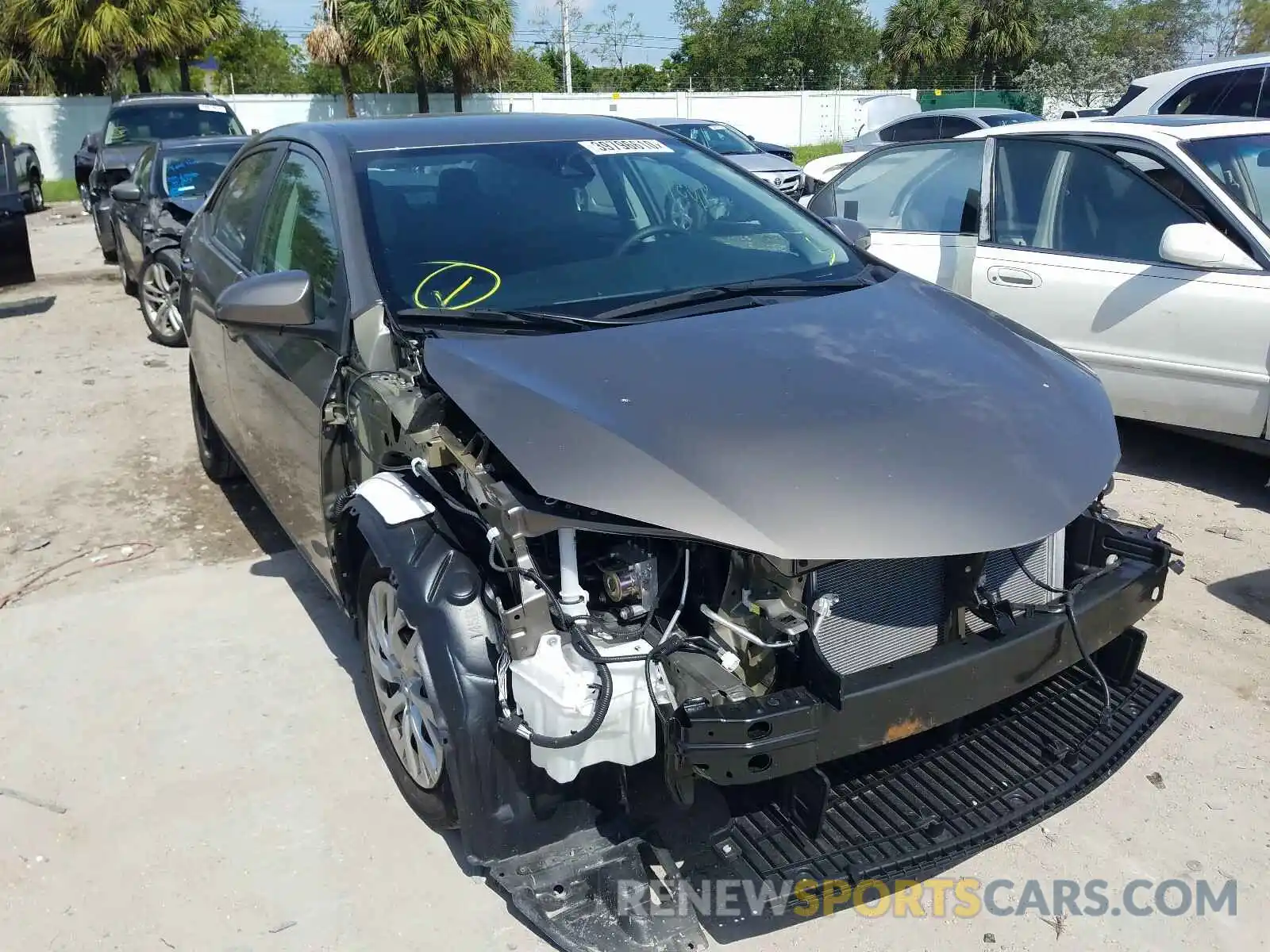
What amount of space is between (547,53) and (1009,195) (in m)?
59.0

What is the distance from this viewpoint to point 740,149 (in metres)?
16.6

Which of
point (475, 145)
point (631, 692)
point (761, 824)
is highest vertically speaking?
point (475, 145)

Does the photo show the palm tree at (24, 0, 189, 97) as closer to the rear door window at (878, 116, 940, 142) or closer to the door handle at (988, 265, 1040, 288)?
the rear door window at (878, 116, 940, 142)

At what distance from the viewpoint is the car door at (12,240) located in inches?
357

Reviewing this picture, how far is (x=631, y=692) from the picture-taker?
2.23 m

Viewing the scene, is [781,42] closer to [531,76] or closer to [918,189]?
[531,76]

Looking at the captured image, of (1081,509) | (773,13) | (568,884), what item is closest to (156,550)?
(568,884)

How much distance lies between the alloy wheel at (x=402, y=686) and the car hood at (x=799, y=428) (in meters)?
0.61

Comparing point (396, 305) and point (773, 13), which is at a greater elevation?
point (773, 13)

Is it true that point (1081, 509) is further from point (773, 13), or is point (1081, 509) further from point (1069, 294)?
point (773, 13)

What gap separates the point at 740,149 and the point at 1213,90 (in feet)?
31.0

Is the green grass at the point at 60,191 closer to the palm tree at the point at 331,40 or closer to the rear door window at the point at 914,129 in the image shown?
the palm tree at the point at 331,40

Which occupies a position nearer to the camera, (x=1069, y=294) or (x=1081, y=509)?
(x=1081, y=509)

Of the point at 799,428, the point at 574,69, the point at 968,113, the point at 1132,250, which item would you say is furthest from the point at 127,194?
the point at 574,69
